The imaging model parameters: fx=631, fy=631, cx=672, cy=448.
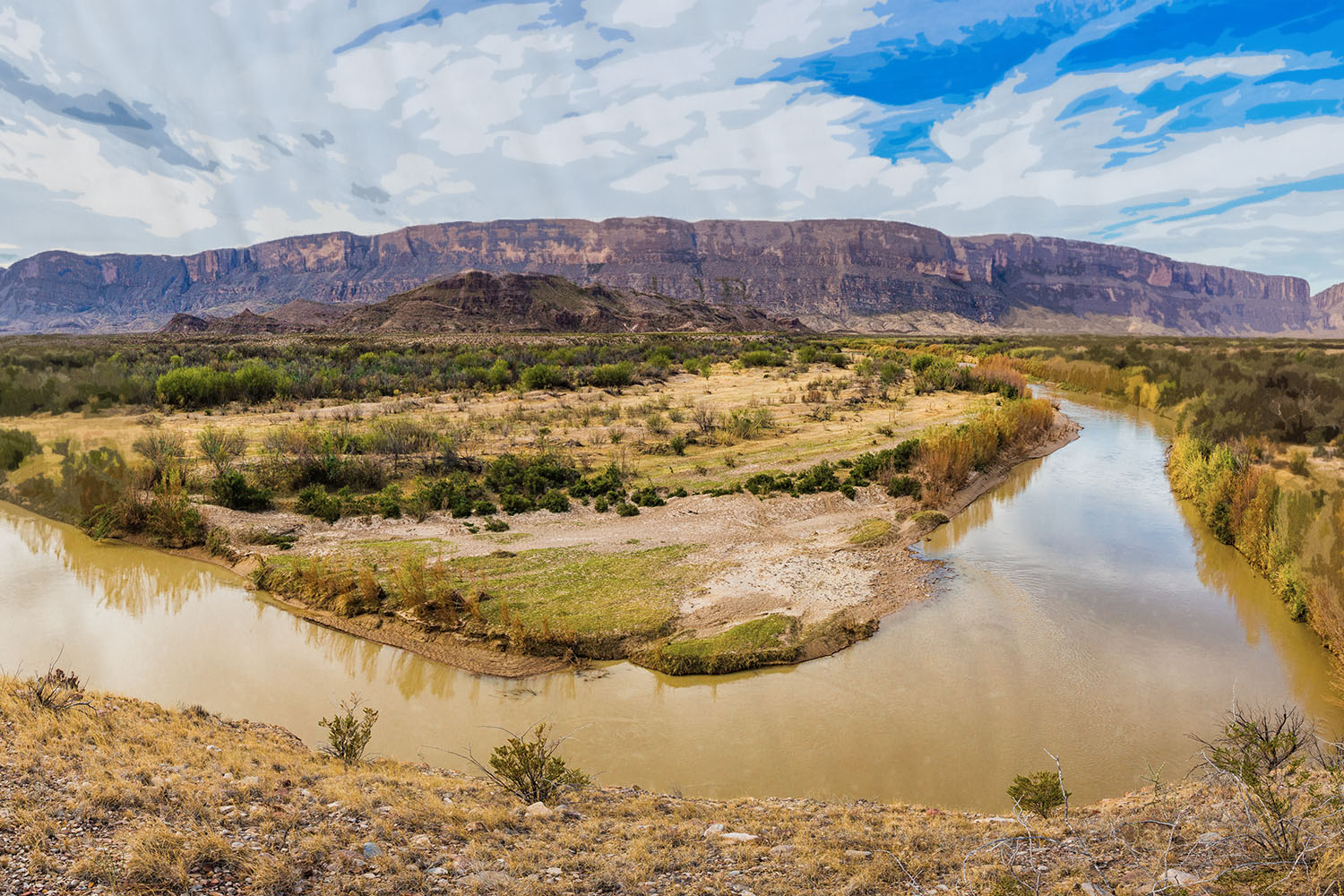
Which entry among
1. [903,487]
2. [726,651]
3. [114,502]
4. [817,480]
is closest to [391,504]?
[114,502]

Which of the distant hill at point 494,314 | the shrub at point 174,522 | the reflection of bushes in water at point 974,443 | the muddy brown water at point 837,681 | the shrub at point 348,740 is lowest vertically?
the muddy brown water at point 837,681

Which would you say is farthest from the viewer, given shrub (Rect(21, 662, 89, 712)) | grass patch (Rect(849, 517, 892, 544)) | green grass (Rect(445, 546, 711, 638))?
grass patch (Rect(849, 517, 892, 544))

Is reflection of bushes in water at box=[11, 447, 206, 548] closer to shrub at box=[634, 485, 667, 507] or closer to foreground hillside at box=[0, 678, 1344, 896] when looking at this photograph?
foreground hillside at box=[0, 678, 1344, 896]

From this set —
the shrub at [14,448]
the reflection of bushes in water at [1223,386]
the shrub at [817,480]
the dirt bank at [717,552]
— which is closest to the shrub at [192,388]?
the shrub at [14,448]

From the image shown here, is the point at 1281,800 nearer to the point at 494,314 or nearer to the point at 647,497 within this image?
the point at 647,497

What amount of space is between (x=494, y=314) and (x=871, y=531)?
10052 cm

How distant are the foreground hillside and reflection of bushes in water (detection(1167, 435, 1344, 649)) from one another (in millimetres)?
6303

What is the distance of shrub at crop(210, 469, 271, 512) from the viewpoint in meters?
14.8

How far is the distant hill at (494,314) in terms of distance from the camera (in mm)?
97562

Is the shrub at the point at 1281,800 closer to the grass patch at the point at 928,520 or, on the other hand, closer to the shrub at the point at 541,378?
the grass patch at the point at 928,520

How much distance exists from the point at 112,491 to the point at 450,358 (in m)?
34.1

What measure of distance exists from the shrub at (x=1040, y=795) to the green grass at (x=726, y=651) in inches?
142

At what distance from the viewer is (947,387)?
120ft

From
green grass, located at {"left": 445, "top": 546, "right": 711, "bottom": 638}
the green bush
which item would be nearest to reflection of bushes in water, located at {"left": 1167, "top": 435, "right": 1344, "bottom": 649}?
green grass, located at {"left": 445, "top": 546, "right": 711, "bottom": 638}
